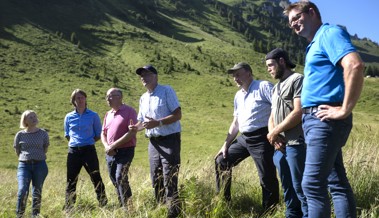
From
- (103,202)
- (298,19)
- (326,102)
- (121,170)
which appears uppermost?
(298,19)

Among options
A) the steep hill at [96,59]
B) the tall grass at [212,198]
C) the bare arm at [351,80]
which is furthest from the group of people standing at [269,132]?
the steep hill at [96,59]

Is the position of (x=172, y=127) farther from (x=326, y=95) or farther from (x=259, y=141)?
(x=326, y=95)

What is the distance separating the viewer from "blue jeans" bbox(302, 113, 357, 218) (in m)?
3.09

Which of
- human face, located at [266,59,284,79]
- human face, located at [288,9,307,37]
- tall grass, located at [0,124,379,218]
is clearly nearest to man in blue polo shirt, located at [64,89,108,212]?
tall grass, located at [0,124,379,218]

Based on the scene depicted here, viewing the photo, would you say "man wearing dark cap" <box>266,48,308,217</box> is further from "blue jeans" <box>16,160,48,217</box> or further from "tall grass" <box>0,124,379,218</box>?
"blue jeans" <box>16,160,48,217</box>

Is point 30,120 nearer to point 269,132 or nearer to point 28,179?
point 28,179

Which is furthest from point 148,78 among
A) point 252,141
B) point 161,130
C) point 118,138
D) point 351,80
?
point 351,80

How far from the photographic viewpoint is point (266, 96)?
16.8 ft

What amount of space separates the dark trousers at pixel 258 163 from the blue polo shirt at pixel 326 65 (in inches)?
67.9

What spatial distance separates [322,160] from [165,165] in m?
2.43

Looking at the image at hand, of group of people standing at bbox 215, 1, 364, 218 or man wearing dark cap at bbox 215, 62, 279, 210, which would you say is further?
man wearing dark cap at bbox 215, 62, 279, 210

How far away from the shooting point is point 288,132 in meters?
4.04

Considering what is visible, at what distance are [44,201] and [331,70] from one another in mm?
5378

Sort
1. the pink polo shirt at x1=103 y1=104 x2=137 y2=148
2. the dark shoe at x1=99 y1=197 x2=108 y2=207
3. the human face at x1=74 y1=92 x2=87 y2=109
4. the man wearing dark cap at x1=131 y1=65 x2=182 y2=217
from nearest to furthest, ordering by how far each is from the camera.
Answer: the man wearing dark cap at x1=131 y1=65 x2=182 y2=217 → the dark shoe at x1=99 y1=197 x2=108 y2=207 → the pink polo shirt at x1=103 y1=104 x2=137 y2=148 → the human face at x1=74 y1=92 x2=87 y2=109
